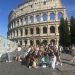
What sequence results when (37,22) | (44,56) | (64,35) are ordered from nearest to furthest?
(44,56) < (64,35) < (37,22)

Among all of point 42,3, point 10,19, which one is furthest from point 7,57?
point 10,19

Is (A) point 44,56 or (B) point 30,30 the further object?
(B) point 30,30

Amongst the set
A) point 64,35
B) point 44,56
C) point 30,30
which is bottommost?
point 44,56

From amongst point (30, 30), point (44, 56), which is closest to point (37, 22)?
point (30, 30)

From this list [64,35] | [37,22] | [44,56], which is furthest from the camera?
[37,22]

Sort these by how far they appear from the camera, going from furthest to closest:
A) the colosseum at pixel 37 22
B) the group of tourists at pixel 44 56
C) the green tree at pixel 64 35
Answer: the colosseum at pixel 37 22 → the green tree at pixel 64 35 → the group of tourists at pixel 44 56

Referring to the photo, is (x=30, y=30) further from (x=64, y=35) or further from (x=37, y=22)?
(x=64, y=35)

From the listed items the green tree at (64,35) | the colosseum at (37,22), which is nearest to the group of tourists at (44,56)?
the green tree at (64,35)

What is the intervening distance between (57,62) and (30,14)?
54552mm

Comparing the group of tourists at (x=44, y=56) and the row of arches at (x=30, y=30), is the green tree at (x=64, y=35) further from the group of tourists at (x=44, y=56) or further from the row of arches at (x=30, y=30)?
the group of tourists at (x=44, y=56)

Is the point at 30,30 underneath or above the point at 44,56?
above

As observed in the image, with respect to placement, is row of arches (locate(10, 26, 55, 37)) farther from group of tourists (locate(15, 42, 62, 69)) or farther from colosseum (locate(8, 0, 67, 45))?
group of tourists (locate(15, 42, 62, 69))

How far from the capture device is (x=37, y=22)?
68.6 metres

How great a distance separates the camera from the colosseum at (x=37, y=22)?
67.1 meters
